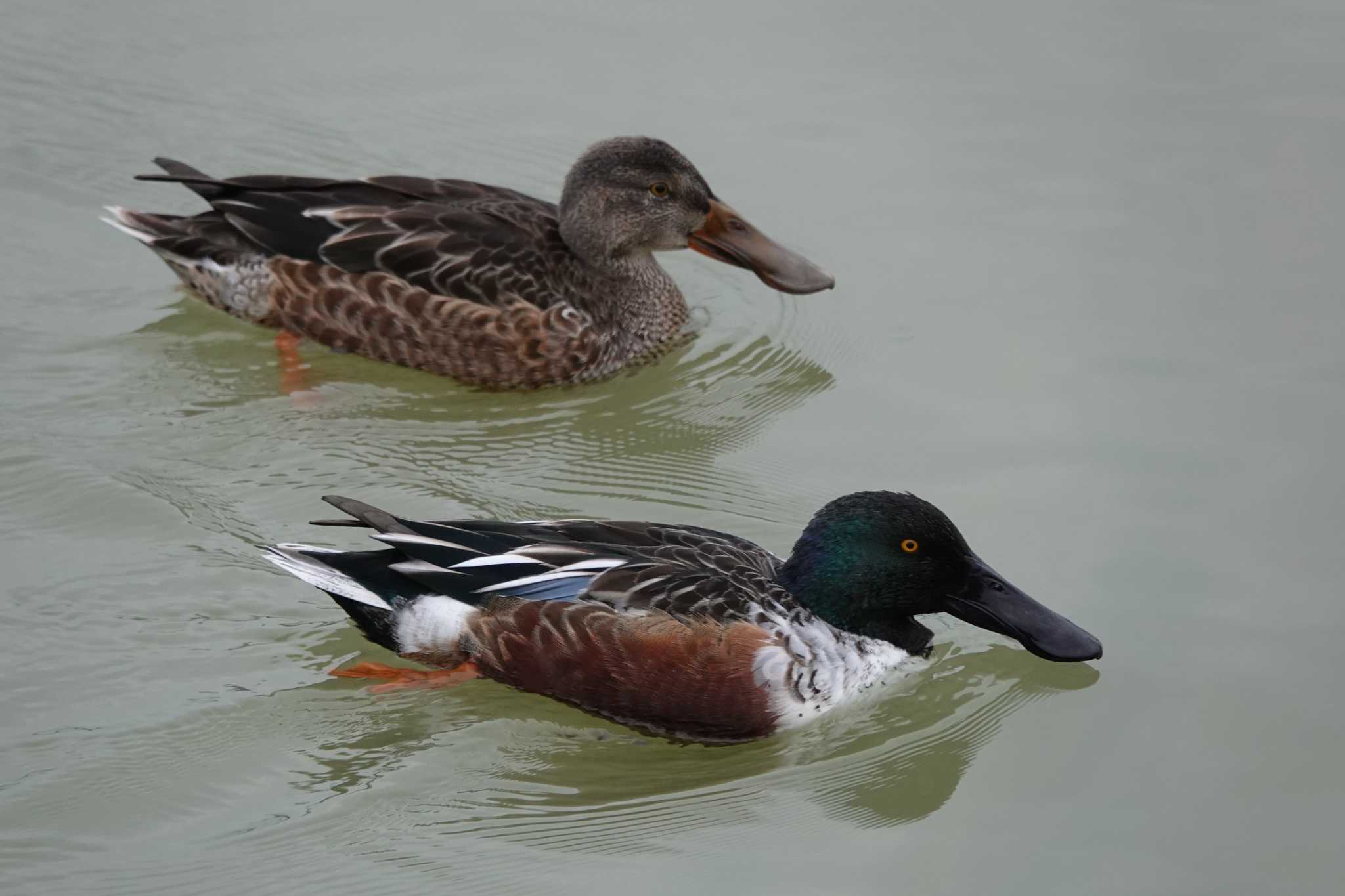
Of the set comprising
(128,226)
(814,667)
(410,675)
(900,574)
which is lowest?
(410,675)

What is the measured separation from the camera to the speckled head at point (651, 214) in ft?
30.6

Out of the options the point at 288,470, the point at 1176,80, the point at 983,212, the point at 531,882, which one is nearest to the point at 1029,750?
the point at 531,882

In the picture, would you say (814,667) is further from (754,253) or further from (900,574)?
(754,253)

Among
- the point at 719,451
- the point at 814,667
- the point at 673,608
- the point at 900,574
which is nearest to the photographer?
the point at 673,608

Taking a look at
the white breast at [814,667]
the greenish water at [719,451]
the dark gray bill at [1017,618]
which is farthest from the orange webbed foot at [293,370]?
the dark gray bill at [1017,618]

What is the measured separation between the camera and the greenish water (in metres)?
6.15

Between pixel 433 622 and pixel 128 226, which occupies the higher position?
pixel 128 226

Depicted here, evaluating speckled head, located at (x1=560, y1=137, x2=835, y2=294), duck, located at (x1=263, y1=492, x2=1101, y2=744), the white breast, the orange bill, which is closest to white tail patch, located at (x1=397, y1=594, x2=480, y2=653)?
duck, located at (x1=263, y1=492, x2=1101, y2=744)

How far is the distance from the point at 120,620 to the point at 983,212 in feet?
17.5

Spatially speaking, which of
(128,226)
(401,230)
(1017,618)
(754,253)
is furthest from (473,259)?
(1017,618)

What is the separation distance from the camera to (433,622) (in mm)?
6750

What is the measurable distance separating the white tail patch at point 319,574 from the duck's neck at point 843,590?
156 cm

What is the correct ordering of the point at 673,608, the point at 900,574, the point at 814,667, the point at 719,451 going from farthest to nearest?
the point at 719,451 → the point at 900,574 → the point at 814,667 → the point at 673,608

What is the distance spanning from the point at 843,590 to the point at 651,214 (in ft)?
10.8
